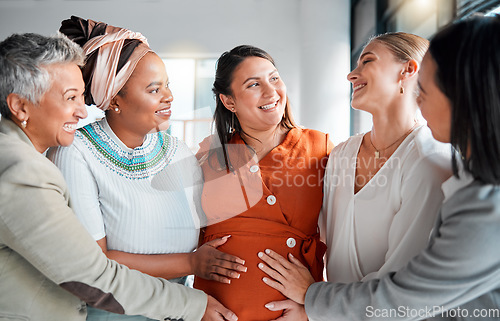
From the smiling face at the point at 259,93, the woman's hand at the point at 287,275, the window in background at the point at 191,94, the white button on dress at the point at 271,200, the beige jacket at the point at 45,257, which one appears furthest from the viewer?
the window in background at the point at 191,94

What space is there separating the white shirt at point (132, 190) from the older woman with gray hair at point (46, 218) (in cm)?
15

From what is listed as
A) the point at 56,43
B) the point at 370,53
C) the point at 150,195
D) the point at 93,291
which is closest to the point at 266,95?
the point at 370,53

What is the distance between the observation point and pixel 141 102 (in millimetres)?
1445

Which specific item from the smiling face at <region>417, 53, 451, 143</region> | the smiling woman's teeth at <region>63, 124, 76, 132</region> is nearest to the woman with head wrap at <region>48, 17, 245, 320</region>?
the smiling woman's teeth at <region>63, 124, 76, 132</region>

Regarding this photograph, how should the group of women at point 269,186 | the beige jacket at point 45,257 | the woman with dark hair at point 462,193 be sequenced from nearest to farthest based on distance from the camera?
1. the woman with dark hair at point 462,193
2. the beige jacket at point 45,257
3. the group of women at point 269,186

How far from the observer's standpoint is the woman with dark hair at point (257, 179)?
136 cm

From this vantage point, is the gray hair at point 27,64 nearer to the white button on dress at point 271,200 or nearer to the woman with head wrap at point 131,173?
the woman with head wrap at point 131,173

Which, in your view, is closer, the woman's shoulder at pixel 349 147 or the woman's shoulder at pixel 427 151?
the woman's shoulder at pixel 427 151

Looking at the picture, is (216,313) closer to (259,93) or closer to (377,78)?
(259,93)

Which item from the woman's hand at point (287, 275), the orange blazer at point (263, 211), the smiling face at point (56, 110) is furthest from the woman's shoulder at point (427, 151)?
the smiling face at point (56, 110)

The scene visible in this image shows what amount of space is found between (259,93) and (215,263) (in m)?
0.65

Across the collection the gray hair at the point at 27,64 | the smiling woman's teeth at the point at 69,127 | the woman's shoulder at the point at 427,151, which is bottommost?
the woman's shoulder at the point at 427,151

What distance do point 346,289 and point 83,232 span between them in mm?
700

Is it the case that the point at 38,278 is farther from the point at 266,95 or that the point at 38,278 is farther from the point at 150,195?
the point at 266,95
